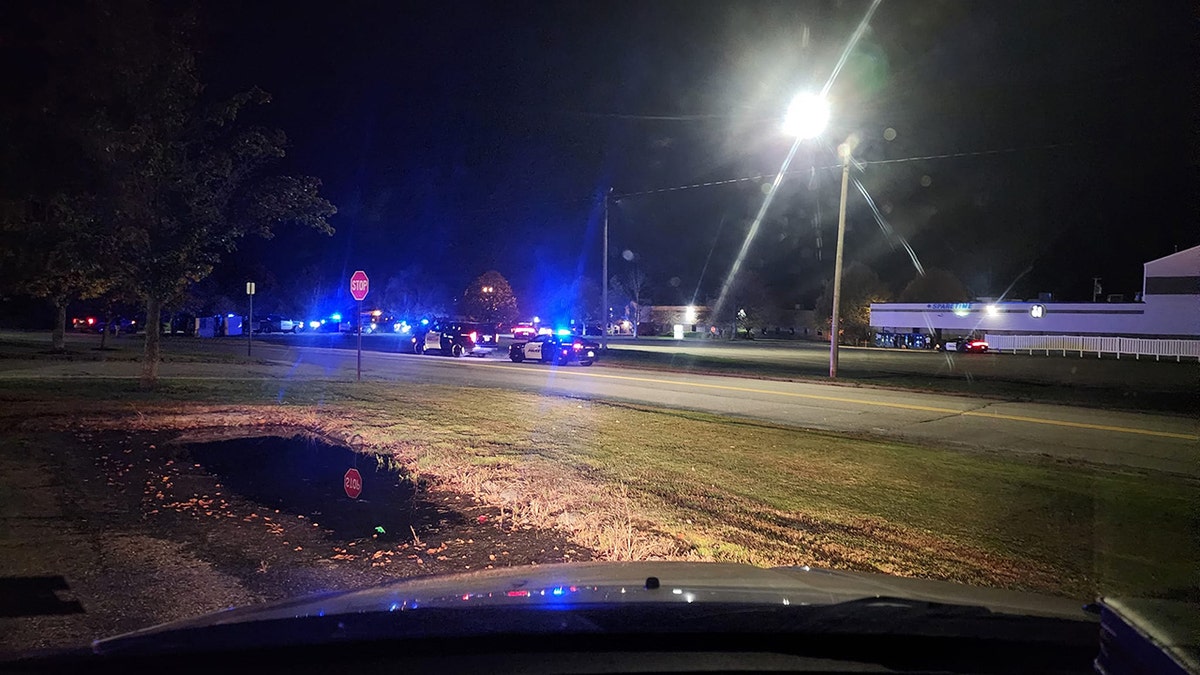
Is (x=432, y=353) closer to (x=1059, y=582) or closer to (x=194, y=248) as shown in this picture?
(x=194, y=248)

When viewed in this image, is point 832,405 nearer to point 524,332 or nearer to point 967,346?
point 524,332

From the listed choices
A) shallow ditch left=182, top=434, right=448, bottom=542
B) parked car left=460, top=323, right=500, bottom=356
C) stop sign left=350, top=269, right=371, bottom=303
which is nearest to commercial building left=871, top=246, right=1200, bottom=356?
parked car left=460, top=323, right=500, bottom=356

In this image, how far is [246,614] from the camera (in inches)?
112

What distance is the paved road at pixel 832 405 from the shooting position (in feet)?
40.8

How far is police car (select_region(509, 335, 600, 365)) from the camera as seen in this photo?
29797 mm

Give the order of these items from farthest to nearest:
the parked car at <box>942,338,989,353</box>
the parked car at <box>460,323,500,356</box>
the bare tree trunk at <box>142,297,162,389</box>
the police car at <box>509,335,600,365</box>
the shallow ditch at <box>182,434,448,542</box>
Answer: the parked car at <box>942,338,989,353</box>
the parked car at <box>460,323,500,356</box>
the police car at <box>509,335,600,365</box>
the bare tree trunk at <box>142,297,162,389</box>
the shallow ditch at <box>182,434,448,542</box>

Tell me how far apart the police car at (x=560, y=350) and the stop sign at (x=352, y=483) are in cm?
2053

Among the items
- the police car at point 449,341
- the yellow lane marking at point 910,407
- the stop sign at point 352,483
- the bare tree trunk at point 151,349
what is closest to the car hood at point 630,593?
the stop sign at point 352,483

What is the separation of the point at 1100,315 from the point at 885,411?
52429mm

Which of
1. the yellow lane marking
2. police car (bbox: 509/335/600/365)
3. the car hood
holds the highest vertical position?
police car (bbox: 509/335/600/365)

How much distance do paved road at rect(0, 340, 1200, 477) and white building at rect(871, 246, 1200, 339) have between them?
4301cm

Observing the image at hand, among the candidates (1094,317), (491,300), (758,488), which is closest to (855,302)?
(1094,317)

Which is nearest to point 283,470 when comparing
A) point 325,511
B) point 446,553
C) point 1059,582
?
point 325,511

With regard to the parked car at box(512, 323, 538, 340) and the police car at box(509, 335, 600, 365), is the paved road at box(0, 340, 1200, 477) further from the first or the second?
the parked car at box(512, 323, 538, 340)
